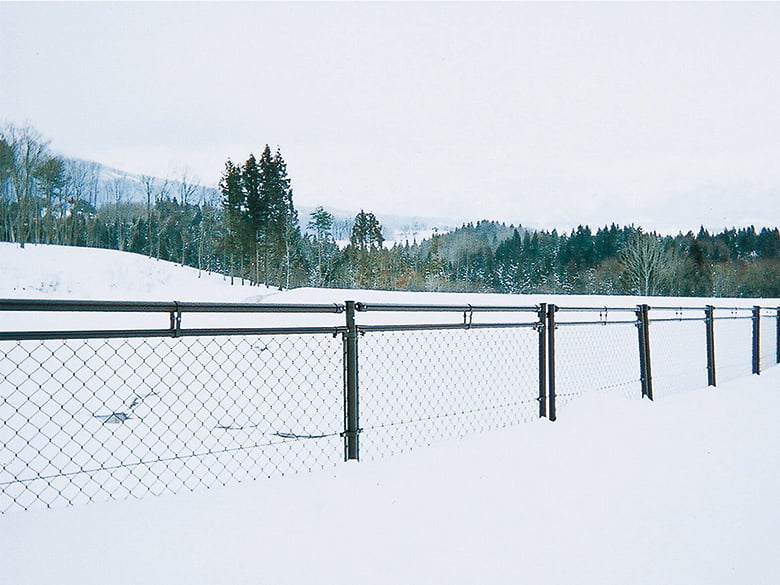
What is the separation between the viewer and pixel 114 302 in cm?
228

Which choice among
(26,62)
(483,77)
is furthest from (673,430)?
(26,62)

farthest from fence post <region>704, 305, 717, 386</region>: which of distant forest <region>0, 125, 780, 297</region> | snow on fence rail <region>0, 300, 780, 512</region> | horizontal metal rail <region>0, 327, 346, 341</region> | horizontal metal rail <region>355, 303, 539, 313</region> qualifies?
distant forest <region>0, 125, 780, 297</region>

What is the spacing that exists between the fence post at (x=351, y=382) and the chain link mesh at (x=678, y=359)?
453 centimetres

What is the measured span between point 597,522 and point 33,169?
53427 millimetres

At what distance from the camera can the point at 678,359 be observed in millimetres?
10500

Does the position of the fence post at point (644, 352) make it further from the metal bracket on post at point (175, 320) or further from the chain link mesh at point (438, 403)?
the metal bracket on post at point (175, 320)

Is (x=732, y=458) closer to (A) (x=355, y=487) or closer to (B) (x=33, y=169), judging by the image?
(A) (x=355, y=487)

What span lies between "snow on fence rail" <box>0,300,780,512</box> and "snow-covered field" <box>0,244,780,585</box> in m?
0.30

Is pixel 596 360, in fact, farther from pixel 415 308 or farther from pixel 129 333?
pixel 129 333

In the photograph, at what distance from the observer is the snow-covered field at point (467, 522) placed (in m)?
1.97

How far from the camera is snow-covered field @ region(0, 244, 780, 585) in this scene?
1.97 metres

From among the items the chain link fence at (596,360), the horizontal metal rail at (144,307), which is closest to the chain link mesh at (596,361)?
the chain link fence at (596,360)

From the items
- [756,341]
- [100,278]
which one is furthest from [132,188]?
[756,341]

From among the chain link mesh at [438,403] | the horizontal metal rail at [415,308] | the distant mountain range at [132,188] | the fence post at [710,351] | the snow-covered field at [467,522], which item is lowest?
the chain link mesh at [438,403]
